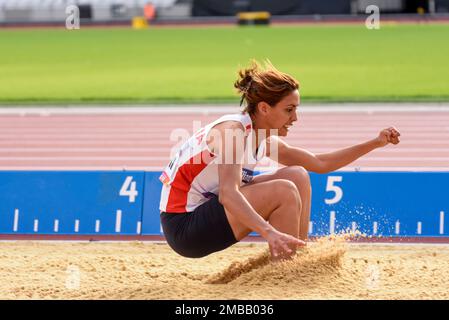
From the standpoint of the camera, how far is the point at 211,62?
885 inches

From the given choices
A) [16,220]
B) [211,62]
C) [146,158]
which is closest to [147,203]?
[16,220]

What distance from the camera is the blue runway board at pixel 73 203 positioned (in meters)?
7.06

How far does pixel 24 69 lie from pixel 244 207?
698 inches

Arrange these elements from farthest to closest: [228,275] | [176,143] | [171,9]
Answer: [171,9] < [176,143] < [228,275]

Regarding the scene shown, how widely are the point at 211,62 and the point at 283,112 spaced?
58.1 ft

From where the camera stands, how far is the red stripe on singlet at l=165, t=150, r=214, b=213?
4.88 meters

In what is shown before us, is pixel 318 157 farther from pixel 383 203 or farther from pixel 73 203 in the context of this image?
pixel 73 203

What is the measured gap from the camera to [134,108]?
15062mm

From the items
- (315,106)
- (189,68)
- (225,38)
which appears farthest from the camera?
(225,38)

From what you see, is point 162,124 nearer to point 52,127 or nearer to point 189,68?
point 52,127

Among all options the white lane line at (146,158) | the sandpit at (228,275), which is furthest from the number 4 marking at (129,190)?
the white lane line at (146,158)

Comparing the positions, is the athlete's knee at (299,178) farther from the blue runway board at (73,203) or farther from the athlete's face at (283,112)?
the blue runway board at (73,203)

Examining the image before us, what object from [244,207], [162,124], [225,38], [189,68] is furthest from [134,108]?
[225,38]

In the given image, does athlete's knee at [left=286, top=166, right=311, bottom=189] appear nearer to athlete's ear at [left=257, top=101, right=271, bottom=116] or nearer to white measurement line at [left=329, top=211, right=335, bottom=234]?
athlete's ear at [left=257, top=101, right=271, bottom=116]
